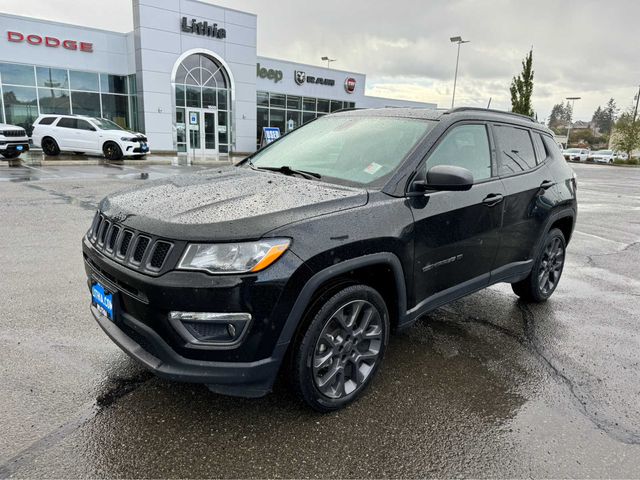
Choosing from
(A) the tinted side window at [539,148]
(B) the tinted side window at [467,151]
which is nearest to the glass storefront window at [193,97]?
(A) the tinted side window at [539,148]

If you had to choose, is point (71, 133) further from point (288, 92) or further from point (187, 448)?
point (187, 448)

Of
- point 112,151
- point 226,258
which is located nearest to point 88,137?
point 112,151

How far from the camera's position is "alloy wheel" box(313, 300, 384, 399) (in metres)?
2.62

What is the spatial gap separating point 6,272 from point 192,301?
384 cm

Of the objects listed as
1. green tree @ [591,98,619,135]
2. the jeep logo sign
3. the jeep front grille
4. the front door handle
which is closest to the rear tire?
the jeep logo sign

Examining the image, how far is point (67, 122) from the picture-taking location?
1941 cm

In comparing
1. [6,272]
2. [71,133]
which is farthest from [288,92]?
[6,272]

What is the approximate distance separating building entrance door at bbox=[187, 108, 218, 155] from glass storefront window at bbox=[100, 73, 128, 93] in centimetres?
396

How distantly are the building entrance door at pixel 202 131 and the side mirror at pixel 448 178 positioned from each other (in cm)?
2653

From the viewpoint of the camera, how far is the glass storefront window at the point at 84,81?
24.9m

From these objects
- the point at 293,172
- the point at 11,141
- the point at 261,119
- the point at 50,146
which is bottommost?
the point at 50,146

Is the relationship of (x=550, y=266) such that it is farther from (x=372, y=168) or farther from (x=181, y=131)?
(x=181, y=131)

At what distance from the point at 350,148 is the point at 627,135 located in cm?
5939

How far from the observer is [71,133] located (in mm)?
19344
